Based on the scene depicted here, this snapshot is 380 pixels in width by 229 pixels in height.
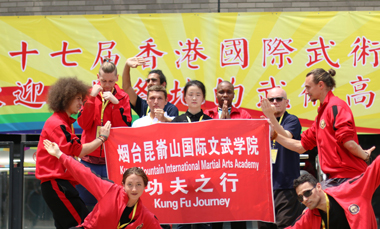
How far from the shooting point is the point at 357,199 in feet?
11.7

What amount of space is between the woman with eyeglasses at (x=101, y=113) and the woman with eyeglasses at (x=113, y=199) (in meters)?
0.69

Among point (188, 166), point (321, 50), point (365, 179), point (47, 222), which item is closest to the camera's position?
point (365, 179)

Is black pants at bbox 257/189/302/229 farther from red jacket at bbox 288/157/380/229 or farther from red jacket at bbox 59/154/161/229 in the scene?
red jacket at bbox 59/154/161/229

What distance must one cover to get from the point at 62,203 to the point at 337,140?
99.3 inches

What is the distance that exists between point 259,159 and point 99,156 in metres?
1.68

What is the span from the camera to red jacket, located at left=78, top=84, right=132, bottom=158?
175 inches

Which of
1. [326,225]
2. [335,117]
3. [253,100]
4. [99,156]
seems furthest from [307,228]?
[253,100]

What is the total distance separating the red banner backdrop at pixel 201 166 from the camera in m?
4.23

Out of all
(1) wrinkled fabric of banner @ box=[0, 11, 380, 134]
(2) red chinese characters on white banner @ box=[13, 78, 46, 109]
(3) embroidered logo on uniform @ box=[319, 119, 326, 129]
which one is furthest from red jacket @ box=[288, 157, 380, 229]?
(2) red chinese characters on white banner @ box=[13, 78, 46, 109]

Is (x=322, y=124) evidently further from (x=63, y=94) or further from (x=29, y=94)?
(x=29, y=94)

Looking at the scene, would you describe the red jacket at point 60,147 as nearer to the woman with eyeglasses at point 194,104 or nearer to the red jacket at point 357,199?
the woman with eyeglasses at point 194,104

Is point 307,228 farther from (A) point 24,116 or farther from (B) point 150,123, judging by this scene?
(A) point 24,116

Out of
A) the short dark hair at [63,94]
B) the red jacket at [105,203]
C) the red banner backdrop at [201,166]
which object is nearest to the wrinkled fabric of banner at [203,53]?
the red banner backdrop at [201,166]

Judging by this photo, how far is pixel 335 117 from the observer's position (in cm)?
383
